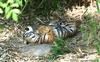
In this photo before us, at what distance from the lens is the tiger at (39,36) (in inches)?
134

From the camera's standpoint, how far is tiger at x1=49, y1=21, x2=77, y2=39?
3.48 m

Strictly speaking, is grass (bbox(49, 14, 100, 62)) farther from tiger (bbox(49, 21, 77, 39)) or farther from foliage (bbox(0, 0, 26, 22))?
foliage (bbox(0, 0, 26, 22))

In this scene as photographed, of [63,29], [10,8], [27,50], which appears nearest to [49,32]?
[63,29]

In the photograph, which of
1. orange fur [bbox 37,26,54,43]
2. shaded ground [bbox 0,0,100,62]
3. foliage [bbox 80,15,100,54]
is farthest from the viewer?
orange fur [bbox 37,26,54,43]

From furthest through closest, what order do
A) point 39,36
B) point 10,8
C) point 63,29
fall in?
point 63,29 → point 39,36 → point 10,8

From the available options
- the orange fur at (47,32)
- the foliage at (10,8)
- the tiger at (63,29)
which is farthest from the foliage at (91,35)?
the foliage at (10,8)

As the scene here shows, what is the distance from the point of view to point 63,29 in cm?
357

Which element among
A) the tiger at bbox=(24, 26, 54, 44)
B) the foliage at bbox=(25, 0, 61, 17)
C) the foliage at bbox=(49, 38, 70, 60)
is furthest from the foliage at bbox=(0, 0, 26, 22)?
the foliage at bbox=(25, 0, 61, 17)

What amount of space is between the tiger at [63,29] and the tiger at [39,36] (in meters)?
0.07

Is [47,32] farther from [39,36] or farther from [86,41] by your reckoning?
[86,41]

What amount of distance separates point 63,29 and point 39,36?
0.92 feet

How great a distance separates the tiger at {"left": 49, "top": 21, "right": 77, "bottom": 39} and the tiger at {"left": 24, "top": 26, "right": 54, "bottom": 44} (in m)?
0.07

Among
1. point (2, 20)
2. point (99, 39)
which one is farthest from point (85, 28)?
point (2, 20)

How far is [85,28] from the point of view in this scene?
3.45 metres
